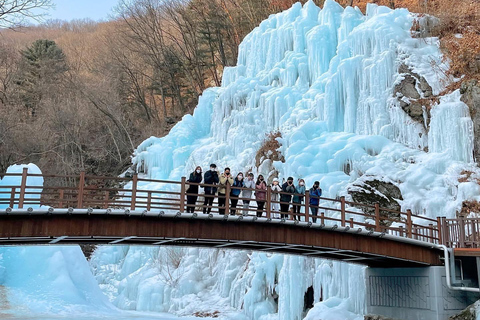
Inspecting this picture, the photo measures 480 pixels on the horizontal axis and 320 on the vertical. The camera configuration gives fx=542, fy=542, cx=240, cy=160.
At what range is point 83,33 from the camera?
90.6 m

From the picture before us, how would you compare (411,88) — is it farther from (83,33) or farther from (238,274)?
(83,33)

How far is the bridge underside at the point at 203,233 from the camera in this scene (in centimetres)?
1432

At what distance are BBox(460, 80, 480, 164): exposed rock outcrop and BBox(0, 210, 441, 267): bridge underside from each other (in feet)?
23.8

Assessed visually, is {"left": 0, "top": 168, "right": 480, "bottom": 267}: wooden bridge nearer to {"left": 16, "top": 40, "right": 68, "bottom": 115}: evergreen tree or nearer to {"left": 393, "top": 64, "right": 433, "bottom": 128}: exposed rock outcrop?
{"left": 393, "top": 64, "right": 433, "bottom": 128}: exposed rock outcrop

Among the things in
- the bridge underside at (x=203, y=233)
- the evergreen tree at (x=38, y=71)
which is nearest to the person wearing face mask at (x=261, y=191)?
the bridge underside at (x=203, y=233)

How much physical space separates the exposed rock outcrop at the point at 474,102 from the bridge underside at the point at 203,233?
7241 millimetres

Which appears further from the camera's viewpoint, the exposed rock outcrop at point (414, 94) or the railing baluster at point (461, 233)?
the exposed rock outcrop at point (414, 94)

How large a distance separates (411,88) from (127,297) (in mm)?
21374

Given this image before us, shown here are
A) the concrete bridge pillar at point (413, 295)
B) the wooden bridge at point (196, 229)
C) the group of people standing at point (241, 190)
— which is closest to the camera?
the wooden bridge at point (196, 229)

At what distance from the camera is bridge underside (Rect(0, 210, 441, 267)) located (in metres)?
14.3

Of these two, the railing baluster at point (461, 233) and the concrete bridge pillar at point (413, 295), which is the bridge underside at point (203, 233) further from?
the railing baluster at point (461, 233)

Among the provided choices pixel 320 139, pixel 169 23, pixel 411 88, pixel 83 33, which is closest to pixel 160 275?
pixel 320 139

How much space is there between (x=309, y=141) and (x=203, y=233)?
46.4 feet

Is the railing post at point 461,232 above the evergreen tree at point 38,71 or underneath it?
underneath
